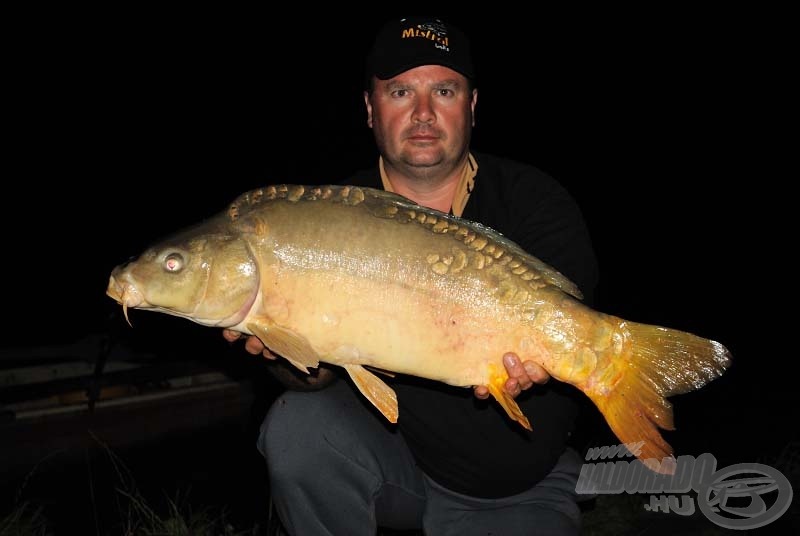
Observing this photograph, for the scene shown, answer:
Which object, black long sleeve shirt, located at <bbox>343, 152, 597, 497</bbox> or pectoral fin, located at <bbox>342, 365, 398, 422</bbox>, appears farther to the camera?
black long sleeve shirt, located at <bbox>343, 152, 597, 497</bbox>

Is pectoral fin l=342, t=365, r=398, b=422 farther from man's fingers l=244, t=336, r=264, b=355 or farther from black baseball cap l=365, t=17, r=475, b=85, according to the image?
black baseball cap l=365, t=17, r=475, b=85

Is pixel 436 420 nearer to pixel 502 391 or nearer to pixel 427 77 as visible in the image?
pixel 502 391

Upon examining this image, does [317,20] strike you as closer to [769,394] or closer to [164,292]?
[769,394]

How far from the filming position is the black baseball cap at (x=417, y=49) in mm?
2094

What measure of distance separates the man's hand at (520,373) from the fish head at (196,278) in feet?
2.18

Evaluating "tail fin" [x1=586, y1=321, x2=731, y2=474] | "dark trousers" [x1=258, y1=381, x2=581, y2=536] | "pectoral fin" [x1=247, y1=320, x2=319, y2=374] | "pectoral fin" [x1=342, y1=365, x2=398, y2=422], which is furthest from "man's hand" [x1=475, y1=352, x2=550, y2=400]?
"dark trousers" [x1=258, y1=381, x2=581, y2=536]

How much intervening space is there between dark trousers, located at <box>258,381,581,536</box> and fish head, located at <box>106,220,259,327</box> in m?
0.55

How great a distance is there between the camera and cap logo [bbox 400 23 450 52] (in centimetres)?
213

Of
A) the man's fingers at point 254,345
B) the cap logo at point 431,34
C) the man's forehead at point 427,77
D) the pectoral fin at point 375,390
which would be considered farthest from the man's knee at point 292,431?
the cap logo at point 431,34

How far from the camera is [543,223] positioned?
6.55 ft

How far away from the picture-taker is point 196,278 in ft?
4.94

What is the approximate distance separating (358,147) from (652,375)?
13334mm

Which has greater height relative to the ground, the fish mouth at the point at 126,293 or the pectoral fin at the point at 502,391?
the fish mouth at the point at 126,293
